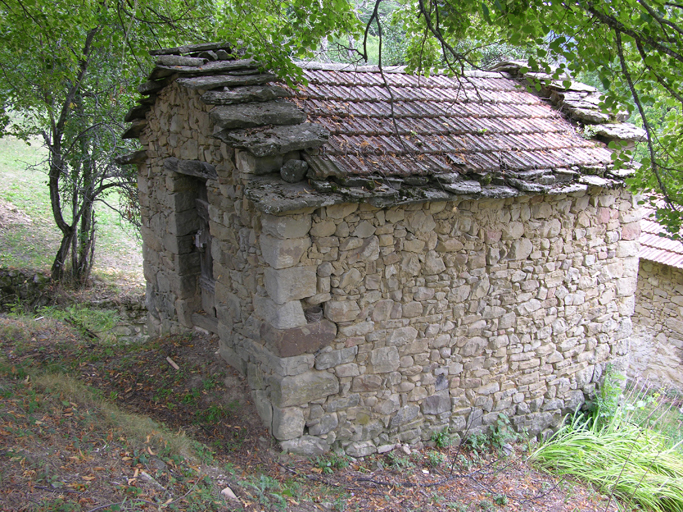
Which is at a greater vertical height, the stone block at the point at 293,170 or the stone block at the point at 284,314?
the stone block at the point at 293,170

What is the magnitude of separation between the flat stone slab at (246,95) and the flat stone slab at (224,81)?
79 millimetres

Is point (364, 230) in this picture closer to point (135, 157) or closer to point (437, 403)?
point (437, 403)

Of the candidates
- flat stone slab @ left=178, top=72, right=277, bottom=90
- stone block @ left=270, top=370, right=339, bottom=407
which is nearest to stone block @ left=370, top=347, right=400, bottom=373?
stone block @ left=270, top=370, right=339, bottom=407

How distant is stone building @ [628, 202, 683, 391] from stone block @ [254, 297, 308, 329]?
697 cm

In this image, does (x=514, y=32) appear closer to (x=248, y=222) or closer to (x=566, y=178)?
(x=566, y=178)

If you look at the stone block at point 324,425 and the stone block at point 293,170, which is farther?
the stone block at point 324,425

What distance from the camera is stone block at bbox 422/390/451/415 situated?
5.21 meters

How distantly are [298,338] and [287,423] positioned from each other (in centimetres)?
79

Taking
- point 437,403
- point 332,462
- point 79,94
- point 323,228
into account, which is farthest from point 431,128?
point 79,94

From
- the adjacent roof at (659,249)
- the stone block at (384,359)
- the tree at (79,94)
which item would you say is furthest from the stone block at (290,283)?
the adjacent roof at (659,249)

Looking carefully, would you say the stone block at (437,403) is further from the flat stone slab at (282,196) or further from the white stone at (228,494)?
the flat stone slab at (282,196)

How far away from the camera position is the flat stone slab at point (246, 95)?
14.4ft

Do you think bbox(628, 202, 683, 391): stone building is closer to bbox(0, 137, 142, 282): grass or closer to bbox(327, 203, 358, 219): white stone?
bbox(327, 203, 358, 219): white stone

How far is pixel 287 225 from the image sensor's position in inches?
161
